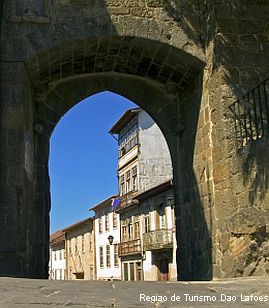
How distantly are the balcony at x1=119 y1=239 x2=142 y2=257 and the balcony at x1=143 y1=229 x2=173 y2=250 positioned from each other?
224cm

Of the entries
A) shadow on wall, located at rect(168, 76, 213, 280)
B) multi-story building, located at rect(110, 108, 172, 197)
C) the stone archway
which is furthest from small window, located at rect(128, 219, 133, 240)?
shadow on wall, located at rect(168, 76, 213, 280)

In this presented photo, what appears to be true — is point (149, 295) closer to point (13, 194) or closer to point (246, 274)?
point (246, 274)

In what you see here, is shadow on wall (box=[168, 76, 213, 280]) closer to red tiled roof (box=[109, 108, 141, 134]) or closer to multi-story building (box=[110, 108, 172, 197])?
multi-story building (box=[110, 108, 172, 197])

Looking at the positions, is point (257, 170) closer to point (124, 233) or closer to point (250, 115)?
point (250, 115)

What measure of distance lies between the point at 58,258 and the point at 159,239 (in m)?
28.5

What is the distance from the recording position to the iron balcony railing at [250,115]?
6859mm

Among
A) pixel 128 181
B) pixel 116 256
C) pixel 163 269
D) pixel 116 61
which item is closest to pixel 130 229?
pixel 128 181

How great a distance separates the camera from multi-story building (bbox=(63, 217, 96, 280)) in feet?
126

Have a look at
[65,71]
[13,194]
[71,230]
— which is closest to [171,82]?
[65,71]

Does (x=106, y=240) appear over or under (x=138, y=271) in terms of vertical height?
over

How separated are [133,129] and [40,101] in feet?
72.6

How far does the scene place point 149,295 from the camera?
3.87 meters

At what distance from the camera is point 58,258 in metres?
50.1

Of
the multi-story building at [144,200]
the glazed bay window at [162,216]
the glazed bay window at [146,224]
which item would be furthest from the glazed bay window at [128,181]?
the glazed bay window at [162,216]
